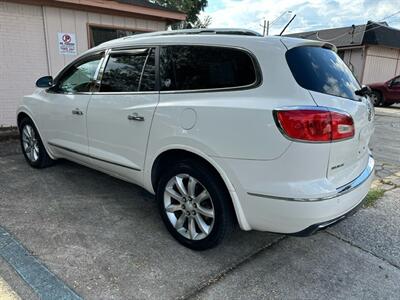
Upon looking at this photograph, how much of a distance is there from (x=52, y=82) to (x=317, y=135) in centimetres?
357

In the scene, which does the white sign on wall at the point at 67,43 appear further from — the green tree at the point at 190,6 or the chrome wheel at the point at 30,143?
the green tree at the point at 190,6

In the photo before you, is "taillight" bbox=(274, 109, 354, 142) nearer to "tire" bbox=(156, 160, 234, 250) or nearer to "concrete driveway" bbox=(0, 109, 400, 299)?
"tire" bbox=(156, 160, 234, 250)

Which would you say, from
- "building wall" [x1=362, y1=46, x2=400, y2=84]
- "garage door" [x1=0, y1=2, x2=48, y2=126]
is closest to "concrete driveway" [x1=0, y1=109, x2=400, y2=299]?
"garage door" [x1=0, y1=2, x2=48, y2=126]

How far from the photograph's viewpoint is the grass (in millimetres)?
3977

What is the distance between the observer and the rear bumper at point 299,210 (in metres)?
2.24

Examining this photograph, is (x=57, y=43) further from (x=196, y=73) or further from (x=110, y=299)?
(x=110, y=299)

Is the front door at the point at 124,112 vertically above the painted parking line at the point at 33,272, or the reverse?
the front door at the point at 124,112

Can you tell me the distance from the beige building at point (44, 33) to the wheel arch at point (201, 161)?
5707 mm

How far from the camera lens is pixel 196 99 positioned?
265 centimetres

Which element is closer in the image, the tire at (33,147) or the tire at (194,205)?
the tire at (194,205)

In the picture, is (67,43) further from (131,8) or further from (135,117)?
(135,117)

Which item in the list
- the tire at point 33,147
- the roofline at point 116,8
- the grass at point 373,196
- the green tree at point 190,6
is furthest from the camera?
the green tree at point 190,6

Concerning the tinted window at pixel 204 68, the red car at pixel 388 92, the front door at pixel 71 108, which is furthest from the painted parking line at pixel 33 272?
the red car at pixel 388 92

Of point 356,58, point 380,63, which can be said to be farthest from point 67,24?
point 380,63
